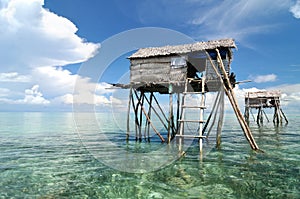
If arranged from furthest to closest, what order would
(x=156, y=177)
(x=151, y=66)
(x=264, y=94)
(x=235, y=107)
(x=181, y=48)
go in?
(x=264, y=94) < (x=151, y=66) < (x=181, y=48) < (x=235, y=107) < (x=156, y=177)

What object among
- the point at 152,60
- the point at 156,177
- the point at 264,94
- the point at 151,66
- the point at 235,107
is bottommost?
the point at 156,177

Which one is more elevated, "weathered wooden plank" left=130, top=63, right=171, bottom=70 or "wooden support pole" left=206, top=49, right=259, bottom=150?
"weathered wooden plank" left=130, top=63, right=171, bottom=70

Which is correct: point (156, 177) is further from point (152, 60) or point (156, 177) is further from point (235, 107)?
point (152, 60)

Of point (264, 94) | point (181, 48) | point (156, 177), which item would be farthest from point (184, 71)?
point (264, 94)

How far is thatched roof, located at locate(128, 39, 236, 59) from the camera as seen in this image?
15456mm

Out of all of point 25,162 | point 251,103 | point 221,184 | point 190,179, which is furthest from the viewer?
point 251,103

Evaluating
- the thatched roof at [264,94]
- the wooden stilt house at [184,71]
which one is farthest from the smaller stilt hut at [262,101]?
the wooden stilt house at [184,71]

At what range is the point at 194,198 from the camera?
7.05m

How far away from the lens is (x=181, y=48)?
17.1 metres

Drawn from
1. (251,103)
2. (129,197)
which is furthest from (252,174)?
(251,103)

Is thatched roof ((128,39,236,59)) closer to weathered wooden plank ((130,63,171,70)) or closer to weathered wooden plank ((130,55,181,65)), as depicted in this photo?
weathered wooden plank ((130,55,181,65))

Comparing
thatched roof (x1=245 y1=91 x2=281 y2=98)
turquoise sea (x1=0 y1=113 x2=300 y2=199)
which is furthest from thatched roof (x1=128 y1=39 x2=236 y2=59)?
thatched roof (x1=245 y1=91 x2=281 y2=98)

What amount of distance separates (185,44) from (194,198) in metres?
12.5

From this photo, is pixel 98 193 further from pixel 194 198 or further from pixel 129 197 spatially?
pixel 194 198
